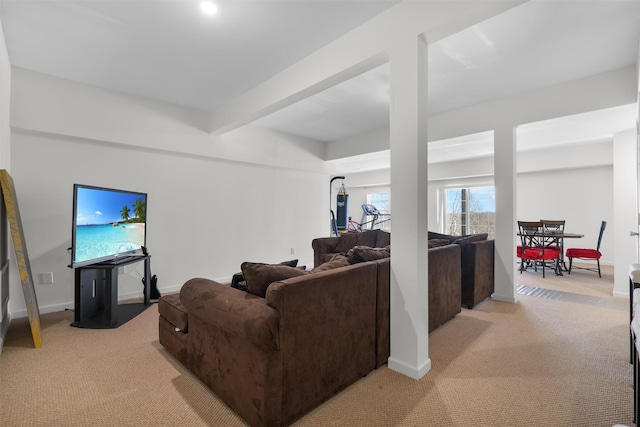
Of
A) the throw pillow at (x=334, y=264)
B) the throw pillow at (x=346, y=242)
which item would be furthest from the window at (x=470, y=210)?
the throw pillow at (x=334, y=264)

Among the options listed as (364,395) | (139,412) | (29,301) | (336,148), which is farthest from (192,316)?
(336,148)

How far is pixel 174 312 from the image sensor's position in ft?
7.33

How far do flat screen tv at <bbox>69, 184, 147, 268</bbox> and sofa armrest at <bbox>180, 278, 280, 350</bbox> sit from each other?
4.79 feet

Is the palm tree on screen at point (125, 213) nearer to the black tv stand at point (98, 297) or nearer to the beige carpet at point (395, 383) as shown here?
the black tv stand at point (98, 297)

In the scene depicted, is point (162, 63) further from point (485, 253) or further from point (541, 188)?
point (541, 188)

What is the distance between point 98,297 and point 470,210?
8.10 metres

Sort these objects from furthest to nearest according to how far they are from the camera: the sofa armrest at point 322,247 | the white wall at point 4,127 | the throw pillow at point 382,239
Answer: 1. the sofa armrest at point 322,247
2. the throw pillow at point 382,239
3. the white wall at point 4,127

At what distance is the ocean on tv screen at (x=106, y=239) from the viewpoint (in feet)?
9.08

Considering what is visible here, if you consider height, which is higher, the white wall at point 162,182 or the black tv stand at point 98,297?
the white wall at point 162,182

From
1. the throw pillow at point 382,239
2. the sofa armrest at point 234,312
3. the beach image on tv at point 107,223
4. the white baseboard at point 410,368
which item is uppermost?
the beach image on tv at point 107,223

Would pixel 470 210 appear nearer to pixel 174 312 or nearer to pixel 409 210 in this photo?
pixel 409 210

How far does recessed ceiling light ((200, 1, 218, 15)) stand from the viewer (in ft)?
7.04

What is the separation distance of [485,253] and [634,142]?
101 inches

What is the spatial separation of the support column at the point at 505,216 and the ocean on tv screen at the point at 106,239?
449 centimetres
